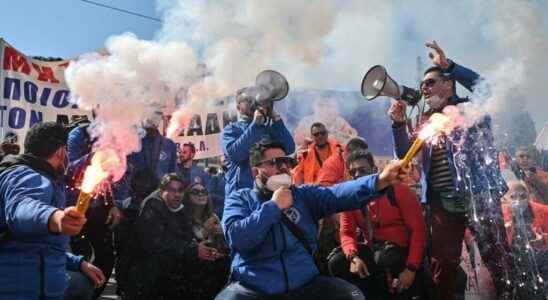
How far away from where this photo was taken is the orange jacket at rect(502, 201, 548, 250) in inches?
186

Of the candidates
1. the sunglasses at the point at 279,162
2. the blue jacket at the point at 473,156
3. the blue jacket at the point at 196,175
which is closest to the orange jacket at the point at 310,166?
the blue jacket at the point at 196,175

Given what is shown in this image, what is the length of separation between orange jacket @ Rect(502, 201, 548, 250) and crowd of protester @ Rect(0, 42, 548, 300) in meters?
0.01

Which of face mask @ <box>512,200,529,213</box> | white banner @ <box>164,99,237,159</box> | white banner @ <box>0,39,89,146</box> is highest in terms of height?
white banner @ <box>0,39,89,146</box>

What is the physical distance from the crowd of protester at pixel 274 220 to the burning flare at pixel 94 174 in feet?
0.21

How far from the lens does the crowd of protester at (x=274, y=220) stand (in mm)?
3080

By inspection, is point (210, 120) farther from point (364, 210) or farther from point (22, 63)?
point (364, 210)

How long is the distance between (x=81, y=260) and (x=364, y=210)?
2281 millimetres

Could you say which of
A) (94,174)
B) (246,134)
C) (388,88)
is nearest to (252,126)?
(246,134)

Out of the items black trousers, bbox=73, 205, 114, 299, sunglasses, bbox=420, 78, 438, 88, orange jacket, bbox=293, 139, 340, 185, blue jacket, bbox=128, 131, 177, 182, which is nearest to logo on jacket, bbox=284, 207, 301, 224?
sunglasses, bbox=420, 78, 438, 88

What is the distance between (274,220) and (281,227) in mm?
229

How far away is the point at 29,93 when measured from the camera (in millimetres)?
8039

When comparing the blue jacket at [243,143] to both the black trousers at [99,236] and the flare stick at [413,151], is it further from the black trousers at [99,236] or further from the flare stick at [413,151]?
the flare stick at [413,151]

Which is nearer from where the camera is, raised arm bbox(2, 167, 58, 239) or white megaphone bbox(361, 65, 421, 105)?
raised arm bbox(2, 167, 58, 239)

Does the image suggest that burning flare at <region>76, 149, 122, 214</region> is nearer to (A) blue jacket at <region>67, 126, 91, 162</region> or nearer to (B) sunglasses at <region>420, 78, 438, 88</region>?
(A) blue jacket at <region>67, 126, 91, 162</region>
